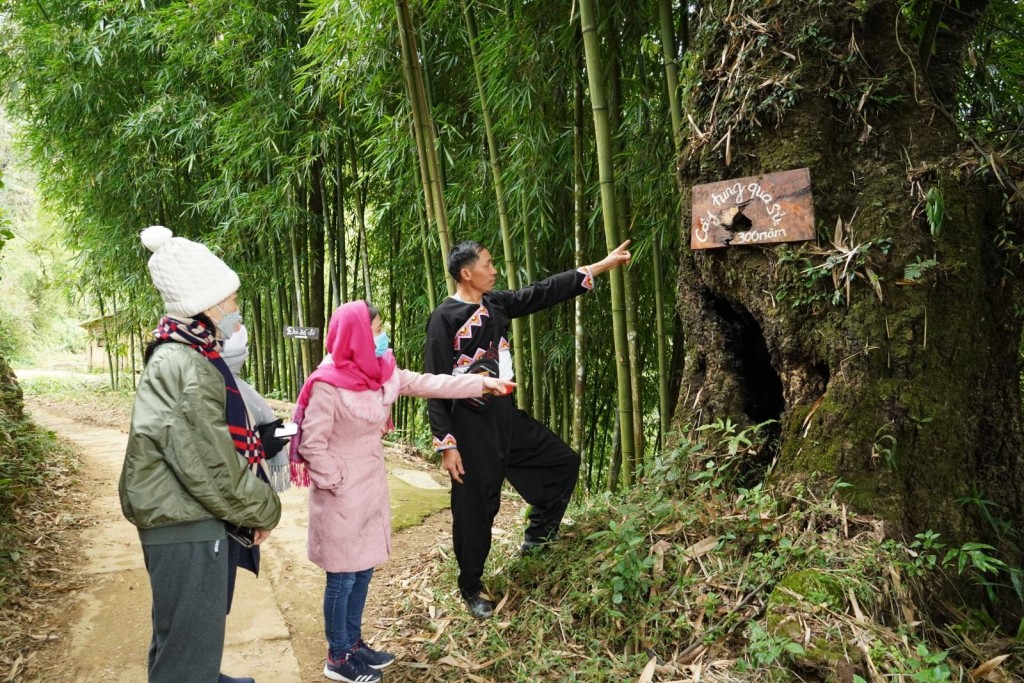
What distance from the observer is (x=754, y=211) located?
7.38 feet

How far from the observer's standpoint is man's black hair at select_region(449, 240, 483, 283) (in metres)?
2.52

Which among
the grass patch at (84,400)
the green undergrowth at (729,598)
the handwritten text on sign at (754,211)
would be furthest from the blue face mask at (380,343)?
the grass patch at (84,400)

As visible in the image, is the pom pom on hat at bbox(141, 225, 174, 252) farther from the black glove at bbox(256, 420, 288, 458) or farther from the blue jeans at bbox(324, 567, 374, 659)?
the blue jeans at bbox(324, 567, 374, 659)

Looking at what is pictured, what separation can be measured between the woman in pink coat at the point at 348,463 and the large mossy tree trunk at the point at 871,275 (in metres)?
0.91

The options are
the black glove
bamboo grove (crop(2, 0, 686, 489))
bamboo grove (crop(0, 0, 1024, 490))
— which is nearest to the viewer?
the black glove

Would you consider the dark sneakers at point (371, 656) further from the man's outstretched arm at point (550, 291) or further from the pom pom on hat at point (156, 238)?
the pom pom on hat at point (156, 238)

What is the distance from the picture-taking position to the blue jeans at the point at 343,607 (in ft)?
7.29

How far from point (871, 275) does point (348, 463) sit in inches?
63.5

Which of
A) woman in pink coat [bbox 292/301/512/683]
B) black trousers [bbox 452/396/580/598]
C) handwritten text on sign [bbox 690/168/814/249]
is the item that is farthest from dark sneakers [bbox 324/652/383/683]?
handwritten text on sign [bbox 690/168/814/249]

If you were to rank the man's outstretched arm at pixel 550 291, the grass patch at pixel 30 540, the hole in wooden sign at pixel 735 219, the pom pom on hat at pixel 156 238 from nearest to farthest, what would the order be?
the pom pom on hat at pixel 156 238 → the hole in wooden sign at pixel 735 219 → the grass patch at pixel 30 540 → the man's outstretched arm at pixel 550 291

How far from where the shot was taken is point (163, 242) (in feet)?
5.87

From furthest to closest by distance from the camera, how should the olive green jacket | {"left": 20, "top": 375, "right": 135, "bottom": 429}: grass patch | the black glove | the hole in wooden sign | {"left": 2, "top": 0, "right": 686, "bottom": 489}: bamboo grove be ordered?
{"left": 20, "top": 375, "right": 135, "bottom": 429}: grass patch < {"left": 2, "top": 0, "right": 686, "bottom": 489}: bamboo grove < the hole in wooden sign < the black glove < the olive green jacket

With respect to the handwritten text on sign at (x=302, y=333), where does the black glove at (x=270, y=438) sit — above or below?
below

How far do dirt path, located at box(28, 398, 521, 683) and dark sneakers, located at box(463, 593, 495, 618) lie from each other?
0.22 feet
